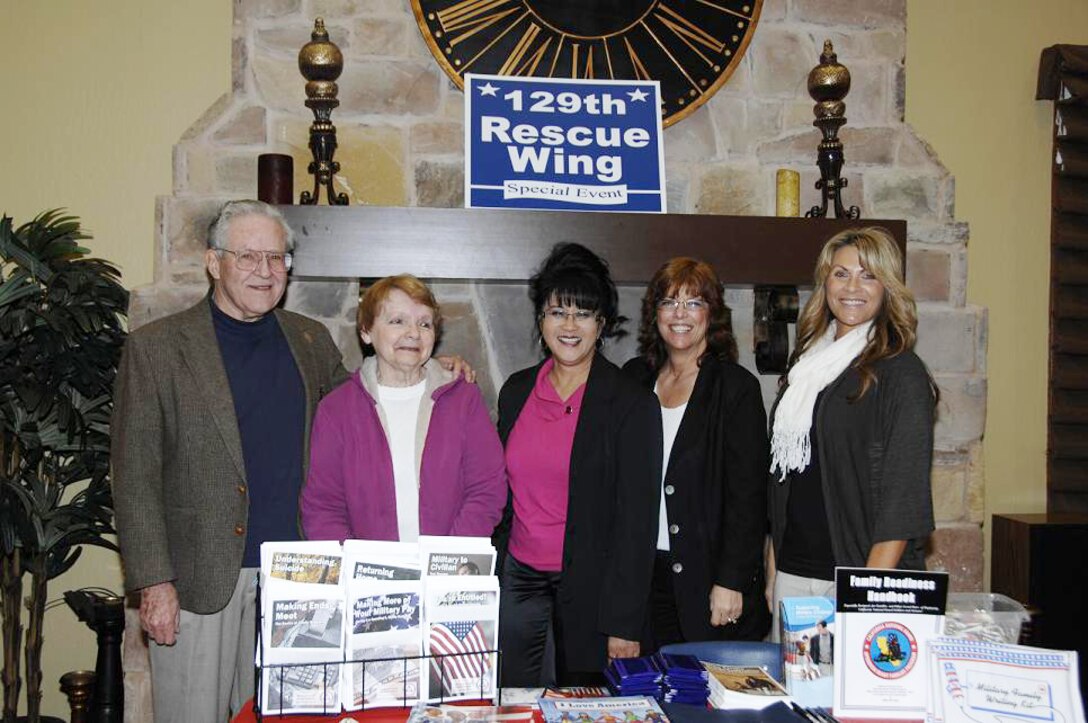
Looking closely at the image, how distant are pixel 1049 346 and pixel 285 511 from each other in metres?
2.95

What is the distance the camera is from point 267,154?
304 centimetres

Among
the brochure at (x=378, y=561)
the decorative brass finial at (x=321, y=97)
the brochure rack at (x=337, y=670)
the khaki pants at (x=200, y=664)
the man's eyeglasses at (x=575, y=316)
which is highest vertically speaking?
the decorative brass finial at (x=321, y=97)

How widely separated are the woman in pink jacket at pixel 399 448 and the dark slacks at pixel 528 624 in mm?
278

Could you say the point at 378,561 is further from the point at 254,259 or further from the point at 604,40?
the point at 604,40

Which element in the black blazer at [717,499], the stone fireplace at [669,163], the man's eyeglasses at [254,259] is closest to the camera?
the man's eyeglasses at [254,259]

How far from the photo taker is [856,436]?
88.5 inches

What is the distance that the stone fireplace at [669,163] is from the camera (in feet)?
10.6

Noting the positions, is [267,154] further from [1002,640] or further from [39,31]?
[1002,640]

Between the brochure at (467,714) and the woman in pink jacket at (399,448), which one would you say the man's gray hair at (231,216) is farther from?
the brochure at (467,714)

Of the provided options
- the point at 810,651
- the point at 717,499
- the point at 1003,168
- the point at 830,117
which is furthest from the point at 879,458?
the point at 1003,168

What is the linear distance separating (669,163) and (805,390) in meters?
1.37

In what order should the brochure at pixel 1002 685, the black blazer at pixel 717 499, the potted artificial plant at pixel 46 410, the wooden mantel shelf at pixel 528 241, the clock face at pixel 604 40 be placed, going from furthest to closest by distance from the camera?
the clock face at pixel 604 40
the wooden mantel shelf at pixel 528 241
the potted artificial plant at pixel 46 410
the black blazer at pixel 717 499
the brochure at pixel 1002 685

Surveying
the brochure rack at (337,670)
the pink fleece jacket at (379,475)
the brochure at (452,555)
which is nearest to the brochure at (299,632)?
Result: the brochure rack at (337,670)

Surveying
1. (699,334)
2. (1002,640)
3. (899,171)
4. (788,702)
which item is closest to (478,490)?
(699,334)
